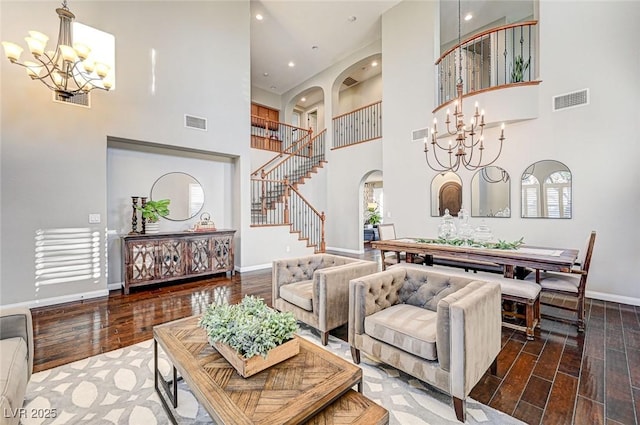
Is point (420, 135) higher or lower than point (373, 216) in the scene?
higher

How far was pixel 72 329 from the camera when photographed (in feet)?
9.89

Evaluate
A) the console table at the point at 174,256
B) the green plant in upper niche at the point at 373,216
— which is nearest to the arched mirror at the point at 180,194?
the console table at the point at 174,256

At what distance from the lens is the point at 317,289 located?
8.55 feet

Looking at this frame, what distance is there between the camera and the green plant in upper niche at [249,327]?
A: 1.42 m

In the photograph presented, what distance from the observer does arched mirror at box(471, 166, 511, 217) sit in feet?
15.6

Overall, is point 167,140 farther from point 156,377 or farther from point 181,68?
point 156,377

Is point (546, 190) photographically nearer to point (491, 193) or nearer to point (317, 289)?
point (491, 193)

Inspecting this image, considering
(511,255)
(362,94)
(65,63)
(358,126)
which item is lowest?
(511,255)

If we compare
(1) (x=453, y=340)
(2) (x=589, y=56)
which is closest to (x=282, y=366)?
(1) (x=453, y=340)

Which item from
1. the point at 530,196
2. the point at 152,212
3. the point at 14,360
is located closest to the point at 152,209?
the point at 152,212

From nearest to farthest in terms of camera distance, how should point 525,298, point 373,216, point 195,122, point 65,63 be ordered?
point 525,298 < point 65,63 < point 195,122 < point 373,216

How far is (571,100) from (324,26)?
5572mm

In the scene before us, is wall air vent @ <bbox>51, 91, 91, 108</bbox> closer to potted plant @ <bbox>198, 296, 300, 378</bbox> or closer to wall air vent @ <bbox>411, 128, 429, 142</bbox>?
potted plant @ <bbox>198, 296, 300, 378</bbox>

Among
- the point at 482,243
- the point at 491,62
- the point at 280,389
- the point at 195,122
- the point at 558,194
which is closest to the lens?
the point at 280,389
